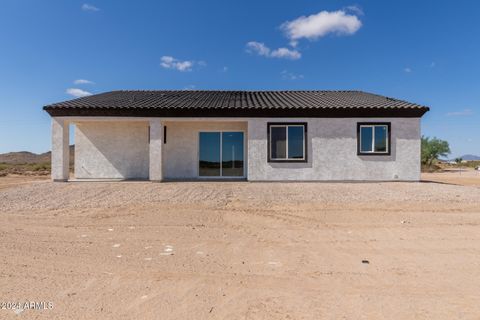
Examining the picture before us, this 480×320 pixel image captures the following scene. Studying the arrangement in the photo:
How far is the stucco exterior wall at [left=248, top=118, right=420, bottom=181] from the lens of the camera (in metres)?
12.6

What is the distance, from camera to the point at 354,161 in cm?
1259

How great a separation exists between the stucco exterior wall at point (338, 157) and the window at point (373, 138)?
0.61 ft

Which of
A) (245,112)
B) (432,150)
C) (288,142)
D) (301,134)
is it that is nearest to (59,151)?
(245,112)

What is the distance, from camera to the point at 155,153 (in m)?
12.3

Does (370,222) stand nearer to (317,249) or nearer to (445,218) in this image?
(445,218)

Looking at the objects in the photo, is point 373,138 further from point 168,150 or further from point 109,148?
point 109,148

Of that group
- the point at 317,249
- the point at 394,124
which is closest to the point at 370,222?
the point at 317,249

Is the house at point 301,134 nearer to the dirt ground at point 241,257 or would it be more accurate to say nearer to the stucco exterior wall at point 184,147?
the stucco exterior wall at point 184,147

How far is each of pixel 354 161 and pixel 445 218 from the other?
228 inches

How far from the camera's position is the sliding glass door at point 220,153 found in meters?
13.9

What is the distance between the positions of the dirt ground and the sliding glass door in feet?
16.5

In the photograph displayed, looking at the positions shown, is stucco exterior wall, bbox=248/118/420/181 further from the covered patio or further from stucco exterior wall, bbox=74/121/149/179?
stucco exterior wall, bbox=74/121/149/179

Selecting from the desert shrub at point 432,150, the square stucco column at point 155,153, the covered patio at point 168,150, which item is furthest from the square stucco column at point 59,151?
the desert shrub at point 432,150

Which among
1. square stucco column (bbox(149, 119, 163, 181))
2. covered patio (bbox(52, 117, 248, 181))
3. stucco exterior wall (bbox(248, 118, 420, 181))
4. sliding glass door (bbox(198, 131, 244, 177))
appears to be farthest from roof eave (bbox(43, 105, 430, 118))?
sliding glass door (bbox(198, 131, 244, 177))
